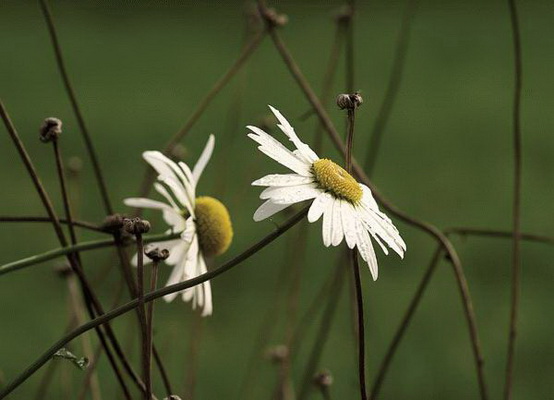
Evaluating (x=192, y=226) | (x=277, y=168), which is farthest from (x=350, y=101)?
(x=277, y=168)

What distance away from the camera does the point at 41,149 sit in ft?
9.07

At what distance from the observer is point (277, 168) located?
2.40 metres

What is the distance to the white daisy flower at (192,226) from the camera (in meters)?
0.53

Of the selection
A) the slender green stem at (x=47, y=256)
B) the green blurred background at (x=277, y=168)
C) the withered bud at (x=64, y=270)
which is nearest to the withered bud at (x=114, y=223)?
the slender green stem at (x=47, y=256)

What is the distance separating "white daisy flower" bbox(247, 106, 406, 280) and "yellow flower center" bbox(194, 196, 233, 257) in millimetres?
135

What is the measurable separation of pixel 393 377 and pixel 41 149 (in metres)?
Result: 1.59

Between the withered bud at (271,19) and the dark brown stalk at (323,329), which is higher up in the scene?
the withered bud at (271,19)

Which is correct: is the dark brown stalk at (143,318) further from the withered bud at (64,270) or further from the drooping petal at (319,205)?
the withered bud at (64,270)

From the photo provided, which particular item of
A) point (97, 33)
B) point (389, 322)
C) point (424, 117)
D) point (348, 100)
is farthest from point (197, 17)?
point (348, 100)

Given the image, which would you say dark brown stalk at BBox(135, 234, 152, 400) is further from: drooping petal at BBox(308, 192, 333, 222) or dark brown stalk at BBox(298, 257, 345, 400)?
dark brown stalk at BBox(298, 257, 345, 400)

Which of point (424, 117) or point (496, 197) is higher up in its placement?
point (424, 117)

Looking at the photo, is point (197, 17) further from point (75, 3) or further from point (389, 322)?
point (389, 322)

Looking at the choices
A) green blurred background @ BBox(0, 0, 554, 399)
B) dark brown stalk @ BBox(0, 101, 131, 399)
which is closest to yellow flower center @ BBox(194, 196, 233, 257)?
dark brown stalk @ BBox(0, 101, 131, 399)

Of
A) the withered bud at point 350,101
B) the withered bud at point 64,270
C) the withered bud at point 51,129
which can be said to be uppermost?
the withered bud at point 350,101
